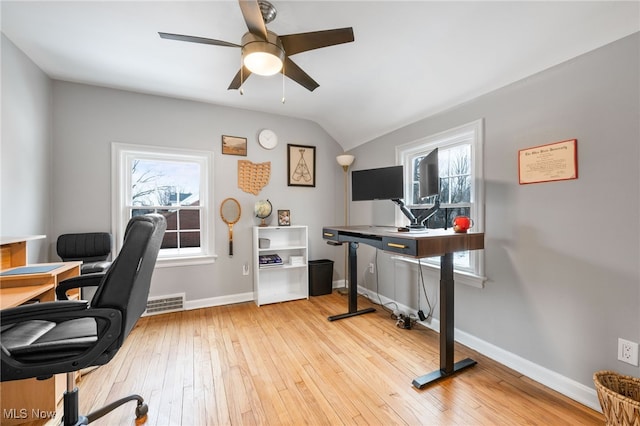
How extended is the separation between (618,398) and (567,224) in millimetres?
934

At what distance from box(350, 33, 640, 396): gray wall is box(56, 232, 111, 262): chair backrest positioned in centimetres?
356

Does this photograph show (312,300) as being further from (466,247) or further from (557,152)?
(557,152)

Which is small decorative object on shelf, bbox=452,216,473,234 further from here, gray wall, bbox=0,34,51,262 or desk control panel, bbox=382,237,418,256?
gray wall, bbox=0,34,51,262

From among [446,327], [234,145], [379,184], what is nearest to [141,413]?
[446,327]

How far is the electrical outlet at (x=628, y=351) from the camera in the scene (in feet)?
4.66

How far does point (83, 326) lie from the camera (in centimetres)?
132

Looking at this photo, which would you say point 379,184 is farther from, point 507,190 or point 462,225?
point 507,190

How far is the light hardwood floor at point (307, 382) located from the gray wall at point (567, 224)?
1.16 feet

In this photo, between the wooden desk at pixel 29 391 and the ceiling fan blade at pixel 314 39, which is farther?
the ceiling fan blade at pixel 314 39

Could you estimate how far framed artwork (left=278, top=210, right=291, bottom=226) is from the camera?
141 inches

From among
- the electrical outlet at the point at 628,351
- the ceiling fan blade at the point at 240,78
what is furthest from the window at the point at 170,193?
the electrical outlet at the point at 628,351

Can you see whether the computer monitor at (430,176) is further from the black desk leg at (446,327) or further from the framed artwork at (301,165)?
the framed artwork at (301,165)

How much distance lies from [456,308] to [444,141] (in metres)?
1.57

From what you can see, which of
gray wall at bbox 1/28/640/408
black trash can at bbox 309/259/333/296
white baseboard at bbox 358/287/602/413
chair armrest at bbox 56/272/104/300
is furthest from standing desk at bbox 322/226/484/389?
chair armrest at bbox 56/272/104/300
